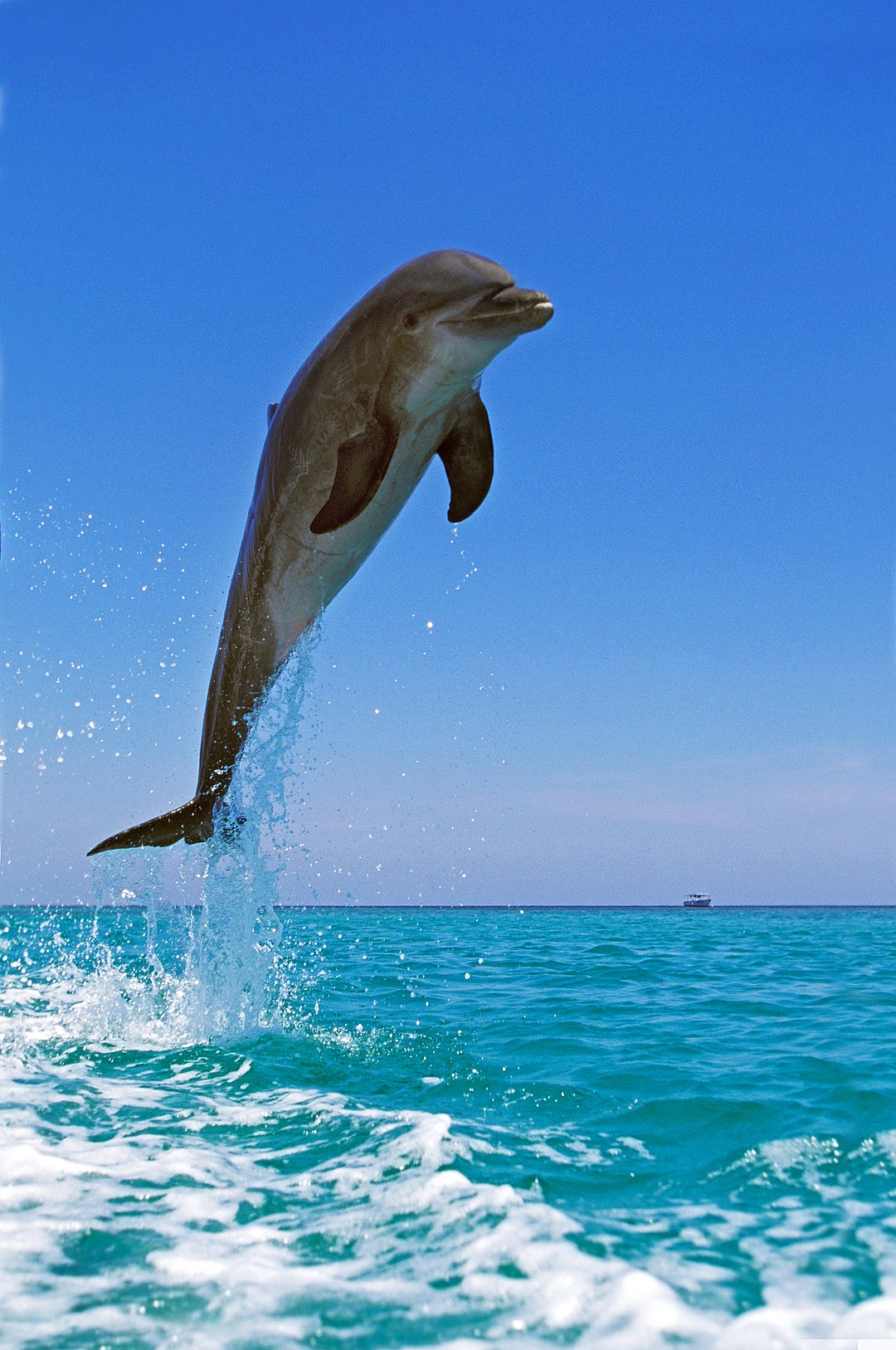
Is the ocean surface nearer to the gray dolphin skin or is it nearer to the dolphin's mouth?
the gray dolphin skin

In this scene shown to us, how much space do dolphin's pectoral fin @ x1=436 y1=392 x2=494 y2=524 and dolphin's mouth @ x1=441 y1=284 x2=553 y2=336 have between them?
2.56 ft

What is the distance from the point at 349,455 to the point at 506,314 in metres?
1.25

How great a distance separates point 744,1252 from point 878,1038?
5.11 metres

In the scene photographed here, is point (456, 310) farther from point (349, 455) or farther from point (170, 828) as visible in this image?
point (170, 828)

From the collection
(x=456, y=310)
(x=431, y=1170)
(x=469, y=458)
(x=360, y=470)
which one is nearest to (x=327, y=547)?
(x=360, y=470)

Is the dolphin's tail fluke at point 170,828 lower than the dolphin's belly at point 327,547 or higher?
lower

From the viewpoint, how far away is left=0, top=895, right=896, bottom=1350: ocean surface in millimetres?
3189

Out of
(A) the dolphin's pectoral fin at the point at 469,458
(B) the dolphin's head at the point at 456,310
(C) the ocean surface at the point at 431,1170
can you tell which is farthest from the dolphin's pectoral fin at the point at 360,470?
(C) the ocean surface at the point at 431,1170

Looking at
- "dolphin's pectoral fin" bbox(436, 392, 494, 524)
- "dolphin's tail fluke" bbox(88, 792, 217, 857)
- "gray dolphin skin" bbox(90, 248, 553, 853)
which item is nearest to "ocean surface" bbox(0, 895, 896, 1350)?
"dolphin's tail fluke" bbox(88, 792, 217, 857)

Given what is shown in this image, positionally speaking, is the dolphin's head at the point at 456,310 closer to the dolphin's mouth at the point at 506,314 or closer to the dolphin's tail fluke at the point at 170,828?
the dolphin's mouth at the point at 506,314

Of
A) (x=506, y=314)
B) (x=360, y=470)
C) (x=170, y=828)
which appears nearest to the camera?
(x=506, y=314)

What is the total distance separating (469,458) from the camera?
695 cm

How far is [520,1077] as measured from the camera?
666 cm

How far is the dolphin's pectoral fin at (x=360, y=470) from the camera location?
20.2 feet
